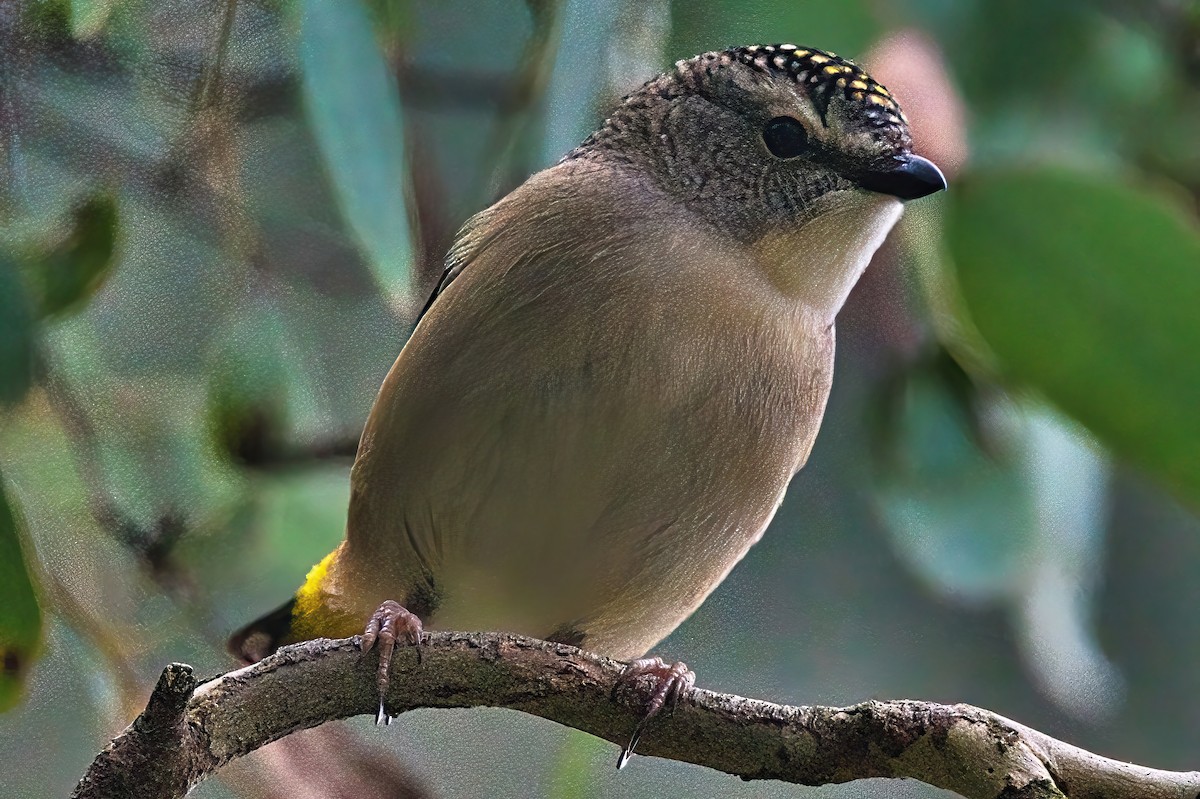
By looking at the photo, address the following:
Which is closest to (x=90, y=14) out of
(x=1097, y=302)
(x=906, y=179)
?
(x=906, y=179)

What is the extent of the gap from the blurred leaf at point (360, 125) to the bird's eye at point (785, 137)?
330mm

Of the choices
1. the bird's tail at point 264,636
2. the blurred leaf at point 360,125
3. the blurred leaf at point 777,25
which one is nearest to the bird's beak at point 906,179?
the blurred leaf at point 777,25

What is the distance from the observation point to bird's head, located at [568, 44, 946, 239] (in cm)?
94

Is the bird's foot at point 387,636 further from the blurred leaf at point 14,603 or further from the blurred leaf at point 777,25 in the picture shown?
the blurred leaf at point 777,25

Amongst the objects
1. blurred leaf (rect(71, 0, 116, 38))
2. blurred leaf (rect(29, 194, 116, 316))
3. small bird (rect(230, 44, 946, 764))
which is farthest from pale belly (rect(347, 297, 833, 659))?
blurred leaf (rect(71, 0, 116, 38))

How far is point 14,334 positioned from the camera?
3.82 feet

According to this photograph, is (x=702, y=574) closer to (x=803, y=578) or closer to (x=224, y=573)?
(x=803, y=578)

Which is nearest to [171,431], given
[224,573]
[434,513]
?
[224,573]

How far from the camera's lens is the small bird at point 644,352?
0.91 meters

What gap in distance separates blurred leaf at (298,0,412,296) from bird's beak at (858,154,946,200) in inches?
15.8

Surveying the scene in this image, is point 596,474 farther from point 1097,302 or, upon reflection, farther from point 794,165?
point 1097,302

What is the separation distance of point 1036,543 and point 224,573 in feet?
2.51

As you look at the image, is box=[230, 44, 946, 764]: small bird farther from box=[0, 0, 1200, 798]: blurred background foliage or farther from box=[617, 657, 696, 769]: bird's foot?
box=[0, 0, 1200, 798]: blurred background foliage

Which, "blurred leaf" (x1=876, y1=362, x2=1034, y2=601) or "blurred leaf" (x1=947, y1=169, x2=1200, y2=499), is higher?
"blurred leaf" (x1=947, y1=169, x2=1200, y2=499)
